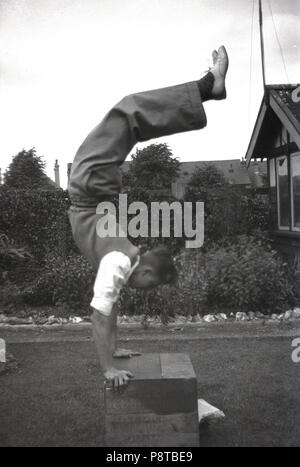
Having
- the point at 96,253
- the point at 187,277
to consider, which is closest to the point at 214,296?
the point at 187,277

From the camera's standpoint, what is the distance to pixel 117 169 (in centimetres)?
304

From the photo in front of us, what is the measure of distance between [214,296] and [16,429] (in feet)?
13.9

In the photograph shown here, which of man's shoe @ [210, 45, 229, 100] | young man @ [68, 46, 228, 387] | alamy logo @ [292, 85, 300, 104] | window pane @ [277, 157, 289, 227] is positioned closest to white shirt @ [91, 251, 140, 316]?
young man @ [68, 46, 228, 387]

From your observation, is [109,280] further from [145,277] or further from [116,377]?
[116,377]

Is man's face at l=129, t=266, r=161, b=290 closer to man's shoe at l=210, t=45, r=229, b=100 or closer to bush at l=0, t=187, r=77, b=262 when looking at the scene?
man's shoe at l=210, t=45, r=229, b=100

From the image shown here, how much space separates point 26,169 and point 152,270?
1512 cm

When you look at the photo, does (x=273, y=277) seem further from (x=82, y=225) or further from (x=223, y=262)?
(x=82, y=225)

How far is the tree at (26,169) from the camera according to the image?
1700cm

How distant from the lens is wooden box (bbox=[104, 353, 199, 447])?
3.17 meters

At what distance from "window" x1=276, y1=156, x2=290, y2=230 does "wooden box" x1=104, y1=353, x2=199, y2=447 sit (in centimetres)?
778

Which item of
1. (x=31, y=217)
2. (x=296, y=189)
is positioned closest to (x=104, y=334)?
(x=31, y=217)

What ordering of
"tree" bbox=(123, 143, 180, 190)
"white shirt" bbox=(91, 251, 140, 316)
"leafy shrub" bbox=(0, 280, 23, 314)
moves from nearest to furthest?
"white shirt" bbox=(91, 251, 140, 316)
"leafy shrub" bbox=(0, 280, 23, 314)
"tree" bbox=(123, 143, 180, 190)

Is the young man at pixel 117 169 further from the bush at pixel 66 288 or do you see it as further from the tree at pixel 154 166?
the tree at pixel 154 166

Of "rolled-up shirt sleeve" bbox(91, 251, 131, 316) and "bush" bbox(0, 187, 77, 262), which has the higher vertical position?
"bush" bbox(0, 187, 77, 262)
